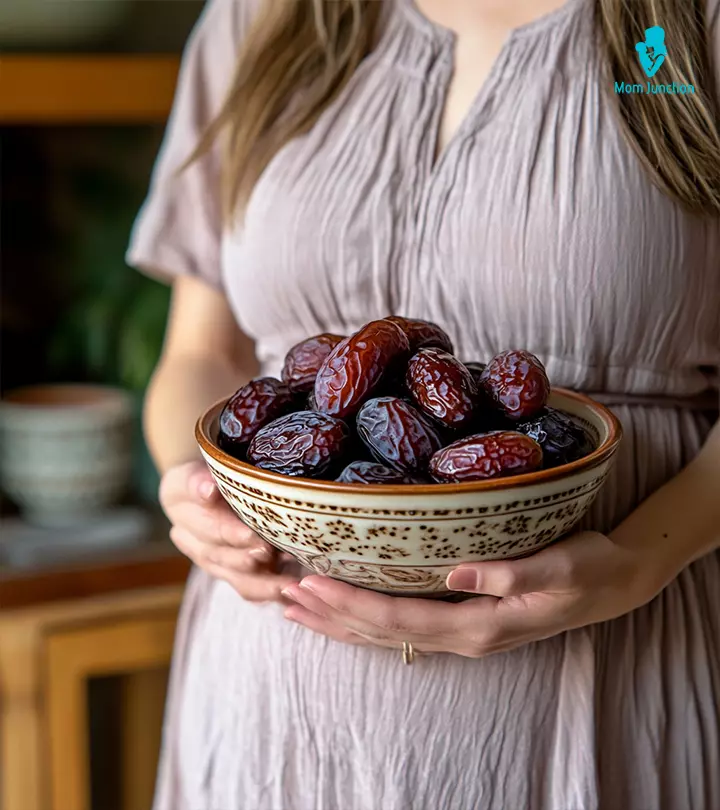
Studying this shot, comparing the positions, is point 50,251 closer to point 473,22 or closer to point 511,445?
point 473,22

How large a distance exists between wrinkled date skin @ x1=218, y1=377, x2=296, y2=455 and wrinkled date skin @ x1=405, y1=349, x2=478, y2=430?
0.08 meters

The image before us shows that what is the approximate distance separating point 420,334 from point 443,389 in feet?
0.24

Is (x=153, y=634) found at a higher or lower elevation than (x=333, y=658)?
lower

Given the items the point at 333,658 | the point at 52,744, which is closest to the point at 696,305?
the point at 333,658

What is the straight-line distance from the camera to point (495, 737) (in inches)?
27.5

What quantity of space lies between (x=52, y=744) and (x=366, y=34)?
3.13 ft

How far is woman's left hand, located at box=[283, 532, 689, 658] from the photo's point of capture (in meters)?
0.56

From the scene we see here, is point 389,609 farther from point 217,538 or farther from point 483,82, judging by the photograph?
point 483,82

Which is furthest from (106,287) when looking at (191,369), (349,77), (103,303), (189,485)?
(189,485)

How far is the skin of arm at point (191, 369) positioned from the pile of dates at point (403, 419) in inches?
9.8

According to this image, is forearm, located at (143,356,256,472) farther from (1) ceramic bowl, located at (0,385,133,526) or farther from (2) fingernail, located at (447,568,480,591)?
(1) ceramic bowl, located at (0,385,133,526)

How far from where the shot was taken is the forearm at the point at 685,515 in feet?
2.21

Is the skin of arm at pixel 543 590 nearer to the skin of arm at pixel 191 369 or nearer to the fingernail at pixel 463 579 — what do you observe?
the fingernail at pixel 463 579

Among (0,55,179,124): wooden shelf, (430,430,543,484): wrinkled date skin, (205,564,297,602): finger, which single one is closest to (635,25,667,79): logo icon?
(430,430,543,484): wrinkled date skin
